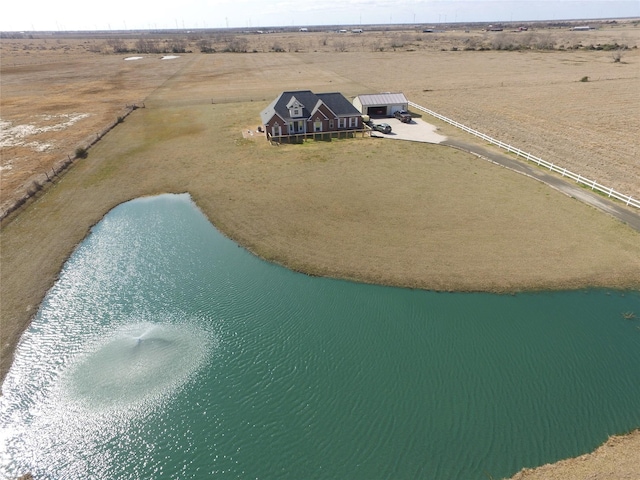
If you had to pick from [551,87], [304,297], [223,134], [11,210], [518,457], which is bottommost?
[518,457]

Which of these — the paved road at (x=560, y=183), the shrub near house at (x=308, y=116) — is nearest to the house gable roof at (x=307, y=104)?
the shrub near house at (x=308, y=116)

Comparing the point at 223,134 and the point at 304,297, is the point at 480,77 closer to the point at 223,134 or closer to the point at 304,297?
the point at 223,134

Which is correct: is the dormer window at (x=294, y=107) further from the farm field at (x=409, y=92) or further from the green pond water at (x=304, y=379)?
the green pond water at (x=304, y=379)

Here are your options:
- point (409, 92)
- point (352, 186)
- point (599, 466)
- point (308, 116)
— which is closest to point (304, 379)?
point (599, 466)

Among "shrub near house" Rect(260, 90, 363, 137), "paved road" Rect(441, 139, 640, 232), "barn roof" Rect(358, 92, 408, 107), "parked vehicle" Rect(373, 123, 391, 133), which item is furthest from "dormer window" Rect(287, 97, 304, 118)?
"paved road" Rect(441, 139, 640, 232)

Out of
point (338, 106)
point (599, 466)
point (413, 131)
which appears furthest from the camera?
point (413, 131)

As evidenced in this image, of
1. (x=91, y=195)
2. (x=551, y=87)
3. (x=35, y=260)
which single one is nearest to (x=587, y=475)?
(x=35, y=260)

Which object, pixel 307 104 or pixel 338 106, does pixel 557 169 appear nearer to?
pixel 338 106
